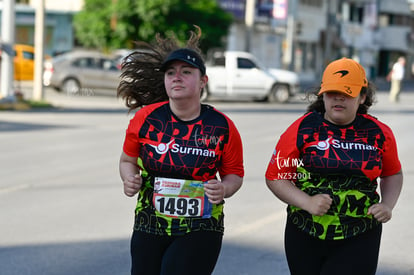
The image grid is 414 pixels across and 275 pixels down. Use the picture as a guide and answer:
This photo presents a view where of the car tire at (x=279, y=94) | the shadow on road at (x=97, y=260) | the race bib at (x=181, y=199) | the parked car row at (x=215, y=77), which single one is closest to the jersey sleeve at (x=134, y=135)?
the race bib at (x=181, y=199)

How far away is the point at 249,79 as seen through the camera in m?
29.2

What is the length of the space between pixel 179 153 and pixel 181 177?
0.12 m

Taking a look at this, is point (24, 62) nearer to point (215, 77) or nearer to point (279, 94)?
point (215, 77)

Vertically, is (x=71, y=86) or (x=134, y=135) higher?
(x=134, y=135)

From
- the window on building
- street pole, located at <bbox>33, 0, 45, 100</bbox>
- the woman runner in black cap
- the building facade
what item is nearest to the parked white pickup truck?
the building facade

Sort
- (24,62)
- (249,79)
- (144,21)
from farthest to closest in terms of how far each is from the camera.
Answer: (24,62), (144,21), (249,79)

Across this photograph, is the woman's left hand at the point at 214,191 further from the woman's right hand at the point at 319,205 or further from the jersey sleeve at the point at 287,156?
the woman's right hand at the point at 319,205

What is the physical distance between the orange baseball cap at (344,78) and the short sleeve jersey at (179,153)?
0.55m

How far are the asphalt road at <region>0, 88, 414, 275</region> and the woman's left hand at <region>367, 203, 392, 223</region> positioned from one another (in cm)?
236

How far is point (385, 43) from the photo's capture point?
8206cm

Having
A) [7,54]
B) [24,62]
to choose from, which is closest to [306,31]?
[24,62]

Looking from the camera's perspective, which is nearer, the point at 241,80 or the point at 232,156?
the point at 232,156

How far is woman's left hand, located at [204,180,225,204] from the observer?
389cm

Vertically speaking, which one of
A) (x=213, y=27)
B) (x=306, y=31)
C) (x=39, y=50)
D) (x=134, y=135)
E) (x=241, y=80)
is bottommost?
(x=134, y=135)
